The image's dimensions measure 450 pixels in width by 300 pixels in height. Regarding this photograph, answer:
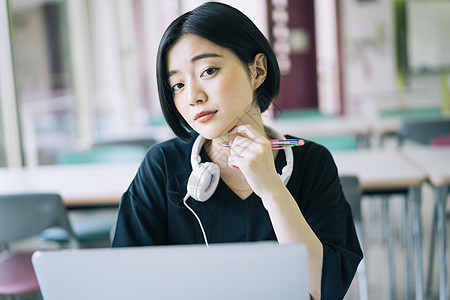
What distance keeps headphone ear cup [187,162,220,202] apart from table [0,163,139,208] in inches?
42.7

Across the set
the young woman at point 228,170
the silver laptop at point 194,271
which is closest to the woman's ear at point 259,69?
the young woman at point 228,170

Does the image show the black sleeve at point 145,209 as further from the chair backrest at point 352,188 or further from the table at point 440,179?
the table at point 440,179

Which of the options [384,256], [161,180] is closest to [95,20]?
[384,256]

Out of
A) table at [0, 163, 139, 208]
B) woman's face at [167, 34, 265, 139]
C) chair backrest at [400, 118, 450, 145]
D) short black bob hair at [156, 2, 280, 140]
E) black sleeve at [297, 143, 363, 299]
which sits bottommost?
chair backrest at [400, 118, 450, 145]

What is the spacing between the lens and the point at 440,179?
82.6 inches

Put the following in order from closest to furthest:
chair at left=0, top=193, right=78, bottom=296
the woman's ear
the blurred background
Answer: the woman's ear → chair at left=0, top=193, right=78, bottom=296 → the blurred background

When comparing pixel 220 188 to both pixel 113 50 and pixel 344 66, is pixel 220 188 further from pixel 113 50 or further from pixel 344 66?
pixel 344 66

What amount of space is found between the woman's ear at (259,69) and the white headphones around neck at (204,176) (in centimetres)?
13

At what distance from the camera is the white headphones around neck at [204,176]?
1098 millimetres

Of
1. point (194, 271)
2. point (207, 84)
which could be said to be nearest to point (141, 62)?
point (207, 84)

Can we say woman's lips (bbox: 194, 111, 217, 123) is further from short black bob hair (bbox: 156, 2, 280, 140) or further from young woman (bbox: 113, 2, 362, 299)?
short black bob hair (bbox: 156, 2, 280, 140)

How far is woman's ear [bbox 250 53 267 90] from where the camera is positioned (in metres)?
1.12

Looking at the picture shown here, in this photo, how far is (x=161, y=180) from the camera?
120 centimetres

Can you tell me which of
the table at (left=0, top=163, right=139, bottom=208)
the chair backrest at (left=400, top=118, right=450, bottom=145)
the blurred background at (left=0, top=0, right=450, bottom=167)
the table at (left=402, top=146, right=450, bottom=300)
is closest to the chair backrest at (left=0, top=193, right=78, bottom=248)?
the table at (left=0, top=163, right=139, bottom=208)
